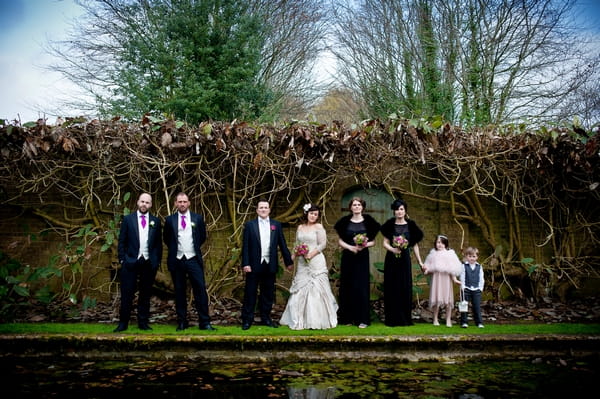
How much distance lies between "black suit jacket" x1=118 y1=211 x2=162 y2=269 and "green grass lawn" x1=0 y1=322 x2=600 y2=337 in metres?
0.93

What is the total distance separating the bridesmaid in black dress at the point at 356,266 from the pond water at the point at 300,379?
1530 millimetres

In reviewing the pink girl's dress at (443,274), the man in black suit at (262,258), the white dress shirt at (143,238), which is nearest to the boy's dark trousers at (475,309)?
the pink girl's dress at (443,274)

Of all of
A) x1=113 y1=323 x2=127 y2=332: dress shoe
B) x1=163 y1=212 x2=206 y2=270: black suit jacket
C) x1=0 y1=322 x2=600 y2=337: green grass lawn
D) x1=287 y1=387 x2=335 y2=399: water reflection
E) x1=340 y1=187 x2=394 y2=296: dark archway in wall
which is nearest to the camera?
x1=287 y1=387 x2=335 y2=399: water reflection

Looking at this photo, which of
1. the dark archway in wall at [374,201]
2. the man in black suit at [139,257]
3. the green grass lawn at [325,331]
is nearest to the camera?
the green grass lawn at [325,331]

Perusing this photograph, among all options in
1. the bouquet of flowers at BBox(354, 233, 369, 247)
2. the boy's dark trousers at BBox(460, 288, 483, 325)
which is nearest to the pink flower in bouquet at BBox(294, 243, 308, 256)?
the bouquet of flowers at BBox(354, 233, 369, 247)

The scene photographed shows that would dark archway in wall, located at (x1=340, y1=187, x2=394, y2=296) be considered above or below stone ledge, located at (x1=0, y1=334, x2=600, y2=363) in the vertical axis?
above

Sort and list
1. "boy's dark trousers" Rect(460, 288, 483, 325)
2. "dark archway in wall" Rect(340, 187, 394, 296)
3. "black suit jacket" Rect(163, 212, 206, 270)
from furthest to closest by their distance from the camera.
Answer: "dark archway in wall" Rect(340, 187, 394, 296) → "boy's dark trousers" Rect(460, 288, 483, 325) → "black suit jacket" Rect(163, 212, 206, 270)

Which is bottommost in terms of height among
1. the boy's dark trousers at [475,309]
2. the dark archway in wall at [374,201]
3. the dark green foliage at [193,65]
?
the boy's dark trousers at [475,309]

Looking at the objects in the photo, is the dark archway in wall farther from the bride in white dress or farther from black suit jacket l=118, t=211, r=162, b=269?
black suit jacket l=118, t=211, r=162, b=269

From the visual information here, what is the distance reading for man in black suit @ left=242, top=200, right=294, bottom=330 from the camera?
6832mm

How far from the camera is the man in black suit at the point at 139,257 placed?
6.51m

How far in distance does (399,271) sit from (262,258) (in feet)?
6.41

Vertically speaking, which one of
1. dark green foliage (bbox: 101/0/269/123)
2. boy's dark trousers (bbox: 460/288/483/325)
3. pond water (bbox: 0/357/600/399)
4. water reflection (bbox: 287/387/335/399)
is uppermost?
dark green foliage (bbox: 101/0/269/123)

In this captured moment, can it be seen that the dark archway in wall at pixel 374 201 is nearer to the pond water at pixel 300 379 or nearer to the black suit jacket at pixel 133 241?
the black suit jacket at pixel 133 241
